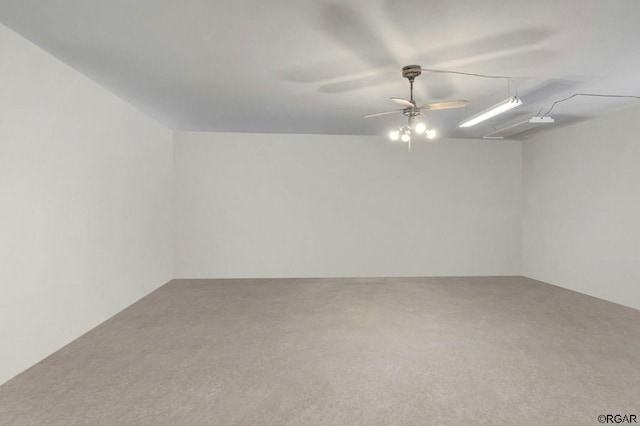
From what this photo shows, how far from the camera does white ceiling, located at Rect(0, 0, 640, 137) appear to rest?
7.90 feet

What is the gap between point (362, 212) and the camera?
679 centimetres

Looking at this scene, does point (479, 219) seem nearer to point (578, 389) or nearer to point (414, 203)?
point (414, 203)

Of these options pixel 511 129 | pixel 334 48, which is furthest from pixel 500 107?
A: pixel 511 129

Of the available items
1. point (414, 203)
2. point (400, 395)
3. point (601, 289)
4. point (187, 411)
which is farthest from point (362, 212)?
point (187, 411)

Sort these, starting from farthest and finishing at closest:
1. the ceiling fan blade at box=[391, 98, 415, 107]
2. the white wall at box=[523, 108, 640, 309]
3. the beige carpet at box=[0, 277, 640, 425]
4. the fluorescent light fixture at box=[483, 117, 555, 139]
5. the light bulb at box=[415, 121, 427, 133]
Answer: the fluorescent light fixture at box=[483, 117, 555, 139]
the white wall at box=[523, 108, 640, 309]
the light bulb at box=[415, 121, 427, 133]
the ceiling fan blade at box=[391, 98, 415, 107]
the beige carpet at box=[0, 277, 640, 425]

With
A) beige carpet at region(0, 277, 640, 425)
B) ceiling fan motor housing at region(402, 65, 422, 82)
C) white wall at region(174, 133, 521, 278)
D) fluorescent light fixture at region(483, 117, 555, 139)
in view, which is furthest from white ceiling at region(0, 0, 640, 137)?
beige carpet at region(0, 277, 640, 425)

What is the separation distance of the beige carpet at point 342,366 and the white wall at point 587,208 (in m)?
0.64

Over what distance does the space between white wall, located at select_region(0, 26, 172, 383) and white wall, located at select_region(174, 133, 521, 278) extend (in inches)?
59.6

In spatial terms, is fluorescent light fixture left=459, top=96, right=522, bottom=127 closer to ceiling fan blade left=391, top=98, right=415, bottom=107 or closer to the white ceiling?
the white ceiling

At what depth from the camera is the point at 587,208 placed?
5.45 metres

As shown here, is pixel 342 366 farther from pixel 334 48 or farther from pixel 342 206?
pixel 342 206

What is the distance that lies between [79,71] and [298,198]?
394cm

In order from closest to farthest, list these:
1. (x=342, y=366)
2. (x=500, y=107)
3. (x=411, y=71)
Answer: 1. (x=342, y=366)
2. (x=411, y=71)
3. (x=500, y=107)

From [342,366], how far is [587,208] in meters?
4.96
